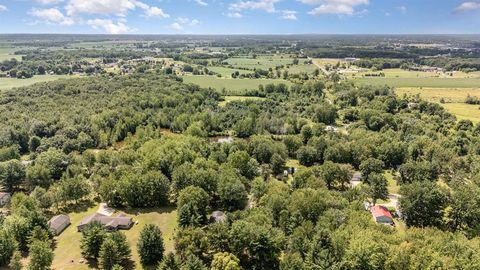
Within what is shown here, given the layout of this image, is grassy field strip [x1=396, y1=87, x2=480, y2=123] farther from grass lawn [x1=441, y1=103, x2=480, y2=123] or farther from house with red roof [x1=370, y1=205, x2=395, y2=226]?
house with red roof [x1=370, y1=205, x2=395, y2=226]

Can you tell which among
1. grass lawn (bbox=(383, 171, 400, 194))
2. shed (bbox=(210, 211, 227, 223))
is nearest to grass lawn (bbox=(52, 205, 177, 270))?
shed (bbox=(210, 211, 227, 223))

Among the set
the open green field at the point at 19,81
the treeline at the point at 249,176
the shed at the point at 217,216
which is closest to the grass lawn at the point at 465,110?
the treeline at the point at 249,176

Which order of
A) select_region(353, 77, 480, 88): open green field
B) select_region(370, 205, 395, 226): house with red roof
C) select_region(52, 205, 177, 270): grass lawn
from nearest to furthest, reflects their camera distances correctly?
select_region(52, 205, 177, 270): grass lawn < select_region(370, 205, 395, 226): house with red roof < select_region(353, 77, 480, 88): open green field

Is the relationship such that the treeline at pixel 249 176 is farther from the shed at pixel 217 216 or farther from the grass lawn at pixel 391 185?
the shed at pixel 217 216

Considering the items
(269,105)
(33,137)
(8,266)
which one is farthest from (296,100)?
(8,266)

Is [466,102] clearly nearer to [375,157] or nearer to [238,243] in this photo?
[375,157]

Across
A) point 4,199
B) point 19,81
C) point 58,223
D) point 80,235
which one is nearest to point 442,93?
point 80,235

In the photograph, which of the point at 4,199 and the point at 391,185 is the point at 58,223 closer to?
the point at 4,199
